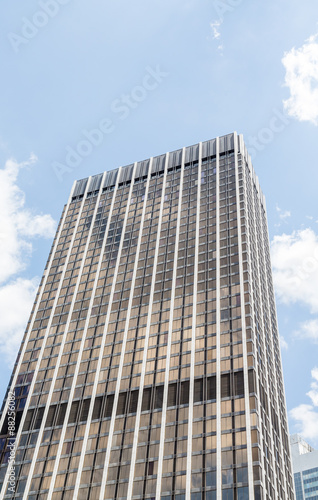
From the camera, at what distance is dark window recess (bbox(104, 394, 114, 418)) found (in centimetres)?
8355

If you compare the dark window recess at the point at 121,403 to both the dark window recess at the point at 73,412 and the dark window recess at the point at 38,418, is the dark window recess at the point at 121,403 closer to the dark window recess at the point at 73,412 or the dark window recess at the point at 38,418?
the dark window recess at the point at 73,412

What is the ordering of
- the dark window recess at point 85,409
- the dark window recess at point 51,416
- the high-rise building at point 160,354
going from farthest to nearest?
the dark window recess at point 51,416, the dark window recess at point 85,409, the high-rise building at point 160,354

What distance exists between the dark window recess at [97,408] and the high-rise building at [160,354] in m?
0.22

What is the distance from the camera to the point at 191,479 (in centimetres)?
6988

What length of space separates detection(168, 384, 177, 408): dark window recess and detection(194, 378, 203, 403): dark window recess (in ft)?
11.3

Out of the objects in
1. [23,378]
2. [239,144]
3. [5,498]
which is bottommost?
[5,498]

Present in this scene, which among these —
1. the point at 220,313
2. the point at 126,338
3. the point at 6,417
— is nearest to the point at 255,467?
the point at 220,313

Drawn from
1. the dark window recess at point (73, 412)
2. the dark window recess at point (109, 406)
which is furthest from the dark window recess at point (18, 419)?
the dark window recess at point (109, 406)

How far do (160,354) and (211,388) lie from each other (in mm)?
12605

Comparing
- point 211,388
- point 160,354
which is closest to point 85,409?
point 160,354

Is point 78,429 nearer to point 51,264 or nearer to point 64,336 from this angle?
point 64,336

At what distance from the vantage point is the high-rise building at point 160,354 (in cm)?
Answer: 7344

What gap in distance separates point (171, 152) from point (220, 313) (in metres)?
61.0

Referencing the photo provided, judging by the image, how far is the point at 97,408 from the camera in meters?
85.5
